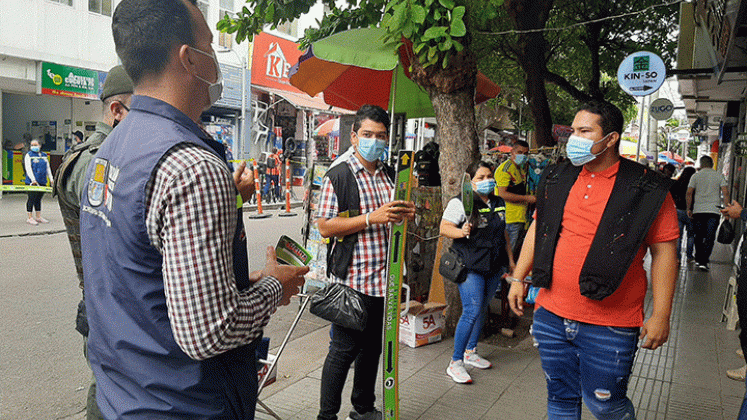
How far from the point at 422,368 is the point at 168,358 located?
12.0 ft

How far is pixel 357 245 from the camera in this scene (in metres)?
3.34

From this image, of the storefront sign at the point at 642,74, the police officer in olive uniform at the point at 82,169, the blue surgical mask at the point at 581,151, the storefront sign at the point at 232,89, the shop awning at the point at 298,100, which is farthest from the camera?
the shop awning at the point at 298,100

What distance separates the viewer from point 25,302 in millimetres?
6465

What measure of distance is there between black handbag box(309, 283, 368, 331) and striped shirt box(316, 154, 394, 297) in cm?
7

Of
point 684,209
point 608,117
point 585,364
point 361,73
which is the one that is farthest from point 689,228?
point 585,364

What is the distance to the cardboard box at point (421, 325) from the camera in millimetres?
5344

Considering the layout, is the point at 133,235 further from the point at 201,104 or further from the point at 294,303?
the point at 294,303

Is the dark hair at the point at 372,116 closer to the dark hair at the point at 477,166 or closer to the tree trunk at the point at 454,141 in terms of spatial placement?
the dark hair at the point at 477,166

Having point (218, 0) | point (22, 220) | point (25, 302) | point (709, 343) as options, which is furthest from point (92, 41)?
point (709, 343)

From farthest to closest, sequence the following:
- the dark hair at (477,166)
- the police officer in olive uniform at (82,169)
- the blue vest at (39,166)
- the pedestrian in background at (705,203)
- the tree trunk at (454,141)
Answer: the blue vest at (39,166) < the pedestrian in background at (705,203) < the tree trunk at (454,141) < the dark hair at (477,166) < the police officer in olive uniform at (82,169)

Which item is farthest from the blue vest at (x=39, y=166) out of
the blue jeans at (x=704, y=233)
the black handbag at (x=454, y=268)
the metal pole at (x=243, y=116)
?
the blue jeans at (x=704, y=233)

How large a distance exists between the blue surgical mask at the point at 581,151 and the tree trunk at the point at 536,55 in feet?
25.1

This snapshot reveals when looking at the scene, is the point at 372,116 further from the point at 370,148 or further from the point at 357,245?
the point at 357,245

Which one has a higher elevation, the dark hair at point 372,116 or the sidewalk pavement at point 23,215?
the dark hair at point 372,116
